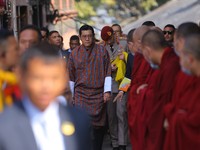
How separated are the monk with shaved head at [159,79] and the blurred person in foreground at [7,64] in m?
1.54

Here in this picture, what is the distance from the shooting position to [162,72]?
10.9 feet

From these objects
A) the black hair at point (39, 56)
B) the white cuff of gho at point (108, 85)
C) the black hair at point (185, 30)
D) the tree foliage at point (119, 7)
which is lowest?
the white cuff of gho at point (108, 85)

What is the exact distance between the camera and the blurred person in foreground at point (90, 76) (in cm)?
509

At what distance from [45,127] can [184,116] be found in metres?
1.49

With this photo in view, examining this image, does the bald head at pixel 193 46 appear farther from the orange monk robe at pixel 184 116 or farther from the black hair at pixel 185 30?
the black hair at pixel 185 30

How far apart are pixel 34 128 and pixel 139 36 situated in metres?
2.83

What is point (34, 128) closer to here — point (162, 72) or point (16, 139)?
point (16, 139)

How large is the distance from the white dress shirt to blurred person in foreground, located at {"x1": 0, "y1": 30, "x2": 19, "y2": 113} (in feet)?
0.62

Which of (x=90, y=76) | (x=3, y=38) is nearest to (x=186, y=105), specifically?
(x=3, y=38)

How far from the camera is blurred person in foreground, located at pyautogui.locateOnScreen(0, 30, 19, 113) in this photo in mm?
1907

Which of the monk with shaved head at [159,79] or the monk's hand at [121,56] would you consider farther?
the monk's hand at [121,56]

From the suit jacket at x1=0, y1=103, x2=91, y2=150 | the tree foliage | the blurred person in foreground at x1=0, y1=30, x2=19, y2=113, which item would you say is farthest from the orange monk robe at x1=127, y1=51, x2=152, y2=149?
the tree foliage

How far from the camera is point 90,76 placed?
5.07 meters

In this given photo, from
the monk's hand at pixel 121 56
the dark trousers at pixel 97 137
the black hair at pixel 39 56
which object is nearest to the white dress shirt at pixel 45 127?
the black hair at pixel 39 56
